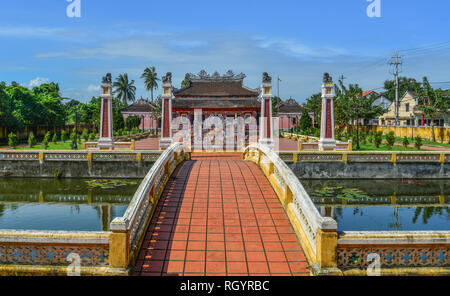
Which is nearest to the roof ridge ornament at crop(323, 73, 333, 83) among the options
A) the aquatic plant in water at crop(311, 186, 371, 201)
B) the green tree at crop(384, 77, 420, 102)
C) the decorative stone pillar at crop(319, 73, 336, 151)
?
the decorative stone pillar at crop(319, 73, 336, 151)

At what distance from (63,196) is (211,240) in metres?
13.1

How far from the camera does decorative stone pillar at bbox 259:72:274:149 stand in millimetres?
21641

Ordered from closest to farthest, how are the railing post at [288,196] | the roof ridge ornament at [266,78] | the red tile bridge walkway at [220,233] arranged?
the red tile bridge walkway at [220,233], the railing post at [288,196], the roof ridge ornament at [266,78]

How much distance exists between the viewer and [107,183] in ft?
67.2

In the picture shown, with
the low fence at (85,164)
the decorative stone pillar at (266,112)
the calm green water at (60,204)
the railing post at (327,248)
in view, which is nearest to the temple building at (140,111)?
the low fence at (85,164)

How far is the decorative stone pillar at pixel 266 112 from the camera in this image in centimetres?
2164

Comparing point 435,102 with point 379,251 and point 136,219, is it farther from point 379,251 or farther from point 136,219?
point 136,219

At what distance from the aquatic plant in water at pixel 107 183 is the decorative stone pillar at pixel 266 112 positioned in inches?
344

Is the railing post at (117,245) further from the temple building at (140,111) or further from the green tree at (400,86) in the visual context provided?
the green tree at (400,86)

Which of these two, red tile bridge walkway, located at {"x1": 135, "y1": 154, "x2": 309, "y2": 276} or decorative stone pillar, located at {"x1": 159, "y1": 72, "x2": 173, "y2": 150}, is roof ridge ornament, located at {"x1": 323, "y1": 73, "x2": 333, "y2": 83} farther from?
red tile bridge walkway, located at {"x1": 135, "y1": 154, "x2": 309, "y2": 276}

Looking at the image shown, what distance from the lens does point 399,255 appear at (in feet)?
20.3

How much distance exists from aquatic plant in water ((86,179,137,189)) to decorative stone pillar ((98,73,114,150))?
436cm

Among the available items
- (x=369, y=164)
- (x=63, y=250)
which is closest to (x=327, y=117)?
(x=369, y=164)

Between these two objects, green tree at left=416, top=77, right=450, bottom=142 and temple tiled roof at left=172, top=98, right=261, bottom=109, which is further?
temple tiled roof at left=172, top=98, right=261, bottom=109
